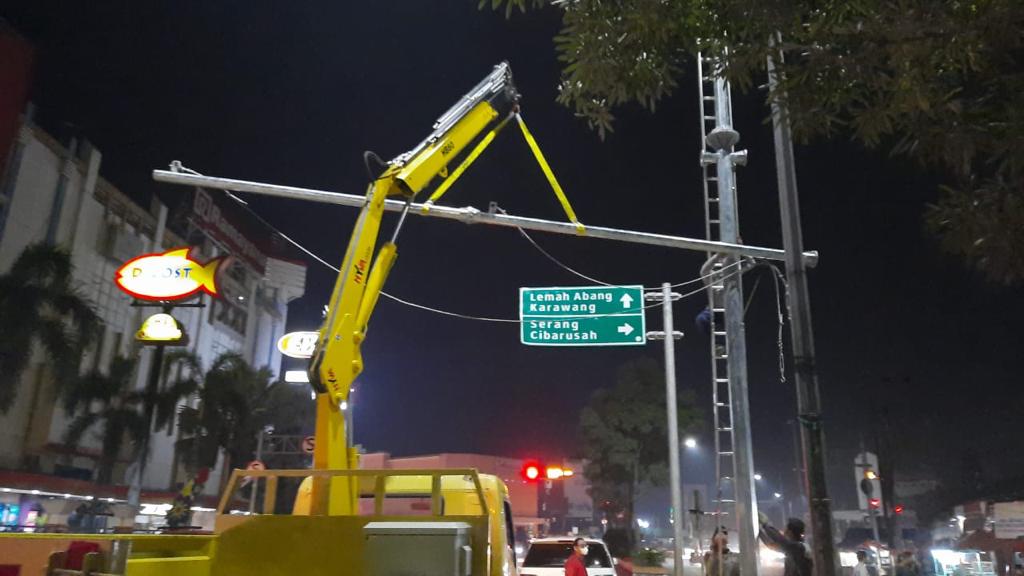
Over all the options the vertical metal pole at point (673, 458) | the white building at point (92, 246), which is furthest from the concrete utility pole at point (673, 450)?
the white building at point (92, 246)

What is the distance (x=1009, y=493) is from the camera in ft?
135

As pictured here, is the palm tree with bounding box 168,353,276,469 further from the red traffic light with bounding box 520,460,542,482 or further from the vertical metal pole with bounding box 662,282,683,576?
the vertical metal pole with bounding box 662,282,683,576

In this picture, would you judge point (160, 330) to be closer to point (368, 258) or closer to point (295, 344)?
point (295, 344)

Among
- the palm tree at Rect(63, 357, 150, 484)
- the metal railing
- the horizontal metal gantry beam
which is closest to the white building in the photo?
the palm tree at Rect(63, 357, 150, 484)

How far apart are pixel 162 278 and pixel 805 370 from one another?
24.4 metres

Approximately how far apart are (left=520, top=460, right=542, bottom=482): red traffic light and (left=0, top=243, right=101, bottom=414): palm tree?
1543 centimetres

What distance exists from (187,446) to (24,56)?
20.0 meters

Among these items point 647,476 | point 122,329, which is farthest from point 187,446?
point 647,476

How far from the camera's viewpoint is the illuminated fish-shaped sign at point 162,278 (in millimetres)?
27516

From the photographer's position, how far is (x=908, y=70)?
16.4 ft

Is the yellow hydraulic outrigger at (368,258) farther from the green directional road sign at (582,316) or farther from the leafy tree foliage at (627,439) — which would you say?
the leafy tree foliage at (627,439)

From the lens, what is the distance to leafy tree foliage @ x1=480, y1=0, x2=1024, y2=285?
486 centimetres

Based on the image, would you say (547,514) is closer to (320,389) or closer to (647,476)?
(647,476)

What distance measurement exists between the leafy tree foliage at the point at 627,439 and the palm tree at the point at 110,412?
23.8 m
